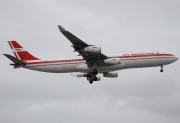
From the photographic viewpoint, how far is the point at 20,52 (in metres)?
86.6

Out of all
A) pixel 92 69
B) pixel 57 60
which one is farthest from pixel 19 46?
pixel 92 69

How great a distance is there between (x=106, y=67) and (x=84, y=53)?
5.39m

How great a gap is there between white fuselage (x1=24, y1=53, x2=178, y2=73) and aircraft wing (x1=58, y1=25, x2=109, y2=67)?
1331 mm

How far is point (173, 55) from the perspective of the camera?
8494 centimetres

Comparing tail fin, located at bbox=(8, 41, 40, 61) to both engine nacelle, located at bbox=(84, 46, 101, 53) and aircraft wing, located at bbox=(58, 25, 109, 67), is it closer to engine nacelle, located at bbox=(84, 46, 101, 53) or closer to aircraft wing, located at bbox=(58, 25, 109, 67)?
aircraft wing, located at bbox=(58, 25, 109, 67)

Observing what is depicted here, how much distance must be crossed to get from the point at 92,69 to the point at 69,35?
1173cm

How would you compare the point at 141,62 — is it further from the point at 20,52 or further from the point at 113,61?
the point at 20,52

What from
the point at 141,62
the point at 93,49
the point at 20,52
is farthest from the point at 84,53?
the point at 20,52

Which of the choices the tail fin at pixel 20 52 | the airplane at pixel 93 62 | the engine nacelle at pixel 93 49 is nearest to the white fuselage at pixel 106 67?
the airplane at pixel 93 62

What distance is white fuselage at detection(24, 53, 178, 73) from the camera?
8169 cm

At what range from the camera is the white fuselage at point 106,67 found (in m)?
81.7

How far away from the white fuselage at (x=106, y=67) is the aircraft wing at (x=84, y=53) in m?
1.33

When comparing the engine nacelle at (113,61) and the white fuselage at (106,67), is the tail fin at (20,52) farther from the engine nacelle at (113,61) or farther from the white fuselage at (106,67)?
the engine nacelle at (113,61)

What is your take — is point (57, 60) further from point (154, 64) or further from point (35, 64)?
point (154, 64)
